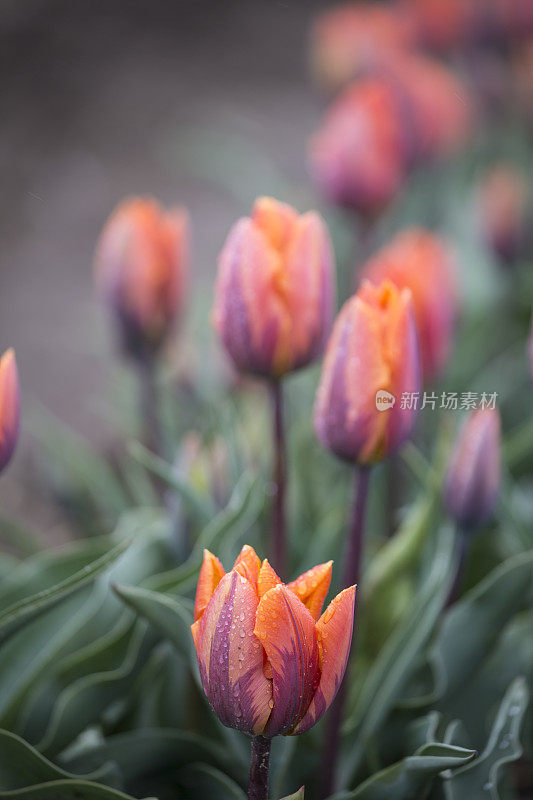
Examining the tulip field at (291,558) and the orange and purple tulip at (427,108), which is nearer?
the tulip field at (291,558)

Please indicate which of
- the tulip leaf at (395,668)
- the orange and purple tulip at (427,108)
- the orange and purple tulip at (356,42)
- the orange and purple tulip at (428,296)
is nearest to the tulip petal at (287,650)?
the tulip leaf at (395,668)

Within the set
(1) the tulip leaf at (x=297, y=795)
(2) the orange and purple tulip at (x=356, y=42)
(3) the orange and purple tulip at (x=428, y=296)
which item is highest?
(2) the orange and purple tulip at (x=356, y=42)

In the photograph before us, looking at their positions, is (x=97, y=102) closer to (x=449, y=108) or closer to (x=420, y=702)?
(x=449, y=108)

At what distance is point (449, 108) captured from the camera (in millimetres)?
1104

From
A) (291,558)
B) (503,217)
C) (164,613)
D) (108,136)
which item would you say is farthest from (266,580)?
(108,136)

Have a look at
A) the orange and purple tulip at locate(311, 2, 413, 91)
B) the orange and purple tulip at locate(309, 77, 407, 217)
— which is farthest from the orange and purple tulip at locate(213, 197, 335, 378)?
the orange and purple tulip at locate(311, 2, 413, 91)

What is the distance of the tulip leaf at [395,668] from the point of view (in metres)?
0.57

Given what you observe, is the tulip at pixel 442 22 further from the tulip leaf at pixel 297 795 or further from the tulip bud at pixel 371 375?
the tulip leaf at pixel 297 795

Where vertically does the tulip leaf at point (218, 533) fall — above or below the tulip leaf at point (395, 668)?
above

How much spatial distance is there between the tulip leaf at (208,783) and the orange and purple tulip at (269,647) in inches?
7.1

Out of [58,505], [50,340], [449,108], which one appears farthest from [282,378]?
[50,340]

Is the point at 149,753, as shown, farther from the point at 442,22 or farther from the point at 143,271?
the point at 442,22

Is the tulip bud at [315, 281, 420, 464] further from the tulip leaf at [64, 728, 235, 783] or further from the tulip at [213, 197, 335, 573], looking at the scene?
the tulip leaf at [64, 728, 235, 783]

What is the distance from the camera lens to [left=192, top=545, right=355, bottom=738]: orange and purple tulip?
0.37m
